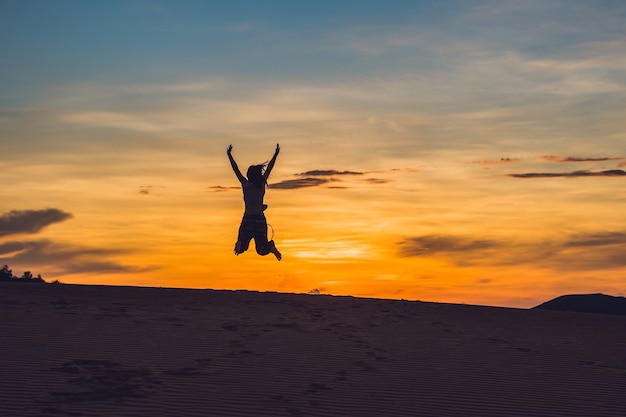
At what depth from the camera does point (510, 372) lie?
13.7 meters

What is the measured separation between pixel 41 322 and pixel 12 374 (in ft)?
11.5

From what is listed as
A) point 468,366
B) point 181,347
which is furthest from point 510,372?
point 181,347

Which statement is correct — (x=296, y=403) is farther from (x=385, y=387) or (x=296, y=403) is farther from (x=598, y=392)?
(x=598, y=392)

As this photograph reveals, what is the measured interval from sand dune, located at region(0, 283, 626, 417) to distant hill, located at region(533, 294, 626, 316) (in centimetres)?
3669

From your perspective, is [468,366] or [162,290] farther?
[162,290]

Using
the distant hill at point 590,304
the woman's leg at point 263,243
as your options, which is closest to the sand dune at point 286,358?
the woman's leg at point 263,243

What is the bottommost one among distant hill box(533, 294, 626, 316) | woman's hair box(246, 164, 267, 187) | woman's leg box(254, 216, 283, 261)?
woman's leg box(254, 216, 283, 261)

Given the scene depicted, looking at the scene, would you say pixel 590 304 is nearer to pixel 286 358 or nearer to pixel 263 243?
pixel 263 243

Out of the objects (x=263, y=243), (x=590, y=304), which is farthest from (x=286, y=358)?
(x=590, y=304)

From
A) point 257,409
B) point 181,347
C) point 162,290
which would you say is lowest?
point 257,409

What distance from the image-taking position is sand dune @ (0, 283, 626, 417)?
1120 centimetres

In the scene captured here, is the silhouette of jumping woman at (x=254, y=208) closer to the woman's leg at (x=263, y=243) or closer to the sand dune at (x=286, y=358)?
the woman's leg at (x=263, y=243)

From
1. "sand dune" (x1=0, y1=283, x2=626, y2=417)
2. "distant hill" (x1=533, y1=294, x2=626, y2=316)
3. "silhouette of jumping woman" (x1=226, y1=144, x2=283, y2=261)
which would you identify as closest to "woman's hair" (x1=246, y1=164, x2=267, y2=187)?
"silhouette of jumping woman" (x1=226, y1=144, x2=283, y2=261)

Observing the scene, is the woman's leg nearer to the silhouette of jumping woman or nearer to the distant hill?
the silhouette of jumping woman
